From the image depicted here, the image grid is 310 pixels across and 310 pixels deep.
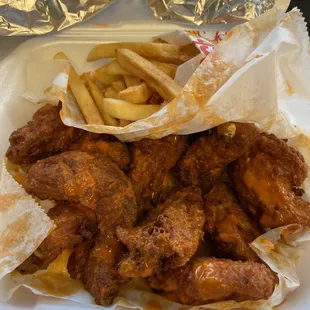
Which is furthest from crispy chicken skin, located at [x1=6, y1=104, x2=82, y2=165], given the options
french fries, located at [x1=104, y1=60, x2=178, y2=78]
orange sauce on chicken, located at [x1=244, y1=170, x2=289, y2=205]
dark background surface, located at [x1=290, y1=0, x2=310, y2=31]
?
dark background surface, located at [x1=290, y1=0, x2=310, y2=31]

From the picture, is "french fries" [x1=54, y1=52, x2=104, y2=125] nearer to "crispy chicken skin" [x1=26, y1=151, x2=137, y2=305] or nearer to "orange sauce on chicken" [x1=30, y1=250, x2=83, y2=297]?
"crispy chicken skin" [x1=26, y1=151, x2=137, y2=305]

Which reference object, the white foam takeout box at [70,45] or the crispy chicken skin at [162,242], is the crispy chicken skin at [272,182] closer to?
the crispy chicken skin at [162,242]

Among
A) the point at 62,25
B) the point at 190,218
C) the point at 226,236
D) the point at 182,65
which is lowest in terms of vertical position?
the point at 226,236

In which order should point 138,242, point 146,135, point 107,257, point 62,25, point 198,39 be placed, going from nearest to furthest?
point 138,242 → point 107,257 → point 146,135 → point 198,39 → point 62,25

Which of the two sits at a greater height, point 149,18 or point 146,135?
point 149,18

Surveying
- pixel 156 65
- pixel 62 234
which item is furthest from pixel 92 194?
pixel 156 65

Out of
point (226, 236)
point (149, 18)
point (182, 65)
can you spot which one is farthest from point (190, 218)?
point (149, 18)

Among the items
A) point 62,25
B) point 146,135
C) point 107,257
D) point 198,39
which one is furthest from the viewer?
point 62,25

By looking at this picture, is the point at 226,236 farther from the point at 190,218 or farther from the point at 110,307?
the point at 110,307

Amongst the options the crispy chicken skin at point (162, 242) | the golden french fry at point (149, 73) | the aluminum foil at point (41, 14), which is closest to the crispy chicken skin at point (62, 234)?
the crispy chicken skin at point (162, 242)
